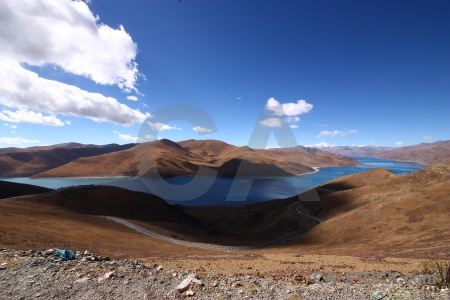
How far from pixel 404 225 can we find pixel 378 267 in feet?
78.8

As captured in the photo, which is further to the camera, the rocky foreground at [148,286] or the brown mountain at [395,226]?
the brown mountain at [395,226]

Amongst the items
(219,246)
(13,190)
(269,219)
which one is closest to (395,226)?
(219,246)

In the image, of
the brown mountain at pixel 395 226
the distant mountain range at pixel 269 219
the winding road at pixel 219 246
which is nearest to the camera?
the brown mountain at pixel 395 226

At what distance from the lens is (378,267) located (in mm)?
14312

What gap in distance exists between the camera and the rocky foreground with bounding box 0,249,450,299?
29.3 ft

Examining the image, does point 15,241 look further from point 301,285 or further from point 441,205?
point 441,205

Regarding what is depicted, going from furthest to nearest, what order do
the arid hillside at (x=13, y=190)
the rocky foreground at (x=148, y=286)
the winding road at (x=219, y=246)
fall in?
the arid hillside at (x=13, y=190), the winding road at (x=219, y=246), the rocky foreground at (x=148, y=286)

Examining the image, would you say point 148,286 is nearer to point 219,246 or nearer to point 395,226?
point 219,246

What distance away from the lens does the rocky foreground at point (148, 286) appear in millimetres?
8930

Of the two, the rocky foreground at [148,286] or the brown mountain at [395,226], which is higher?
the rocky foreground at [148,286]

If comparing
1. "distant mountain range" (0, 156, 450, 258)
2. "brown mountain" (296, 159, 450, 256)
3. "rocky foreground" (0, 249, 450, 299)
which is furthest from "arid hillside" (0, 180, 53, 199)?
"rocky foreground" (0, 249, 450, 299)

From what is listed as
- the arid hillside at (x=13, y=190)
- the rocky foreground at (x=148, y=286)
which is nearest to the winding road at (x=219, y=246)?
the rocky foreground at (x=148, y=286)

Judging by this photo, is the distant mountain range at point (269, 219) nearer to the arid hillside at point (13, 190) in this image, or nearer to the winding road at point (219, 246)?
the arid hillside at point (13, 190)

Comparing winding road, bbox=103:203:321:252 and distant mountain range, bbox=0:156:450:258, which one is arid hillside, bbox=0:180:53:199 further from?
A: winding road, bbox=103:203:321:252
